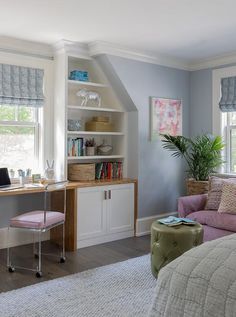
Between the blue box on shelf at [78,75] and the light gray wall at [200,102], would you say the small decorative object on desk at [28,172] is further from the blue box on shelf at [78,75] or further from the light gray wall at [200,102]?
the light gray wall at [200,102]

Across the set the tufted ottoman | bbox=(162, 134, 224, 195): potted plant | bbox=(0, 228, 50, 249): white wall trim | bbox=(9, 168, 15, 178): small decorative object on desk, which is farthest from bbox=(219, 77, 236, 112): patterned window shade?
bbox=(0, 228, 50, 249): white wall trim

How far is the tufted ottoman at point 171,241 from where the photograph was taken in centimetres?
299

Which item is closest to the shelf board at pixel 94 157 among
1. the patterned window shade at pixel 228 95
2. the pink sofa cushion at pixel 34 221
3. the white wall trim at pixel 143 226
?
the white wall trim at pixel 143 226

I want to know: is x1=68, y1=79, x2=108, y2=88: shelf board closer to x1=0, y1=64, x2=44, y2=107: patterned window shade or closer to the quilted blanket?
x1=0, y1=64, x2=44, y2=107: patterned window shade

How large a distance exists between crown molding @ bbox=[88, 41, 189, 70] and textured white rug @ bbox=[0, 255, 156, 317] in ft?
8.45

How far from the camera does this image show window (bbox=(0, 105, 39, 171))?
423cm

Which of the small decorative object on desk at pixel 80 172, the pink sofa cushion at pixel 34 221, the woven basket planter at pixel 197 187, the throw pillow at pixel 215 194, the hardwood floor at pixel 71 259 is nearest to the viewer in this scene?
the hardwood floor at pixel 71 259

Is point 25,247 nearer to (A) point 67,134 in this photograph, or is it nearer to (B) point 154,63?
(A) point 67,134

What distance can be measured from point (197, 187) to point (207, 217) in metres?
0.90

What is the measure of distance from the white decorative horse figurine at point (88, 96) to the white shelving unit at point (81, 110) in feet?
0.28

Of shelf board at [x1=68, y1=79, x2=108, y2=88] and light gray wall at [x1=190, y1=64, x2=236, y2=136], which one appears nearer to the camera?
shelf board at [x1=68, y1=79, x2=108, y2=88]

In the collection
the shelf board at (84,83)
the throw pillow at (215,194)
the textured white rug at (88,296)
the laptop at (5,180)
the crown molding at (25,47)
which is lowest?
the textured white rug at (88,296)

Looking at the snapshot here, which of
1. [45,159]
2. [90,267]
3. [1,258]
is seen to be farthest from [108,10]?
[1,258]

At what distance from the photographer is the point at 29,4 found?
307cm
